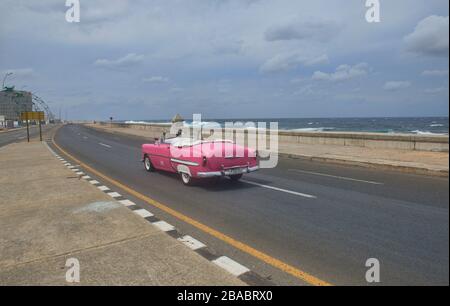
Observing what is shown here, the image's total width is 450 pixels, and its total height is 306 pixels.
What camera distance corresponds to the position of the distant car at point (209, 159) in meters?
8.38

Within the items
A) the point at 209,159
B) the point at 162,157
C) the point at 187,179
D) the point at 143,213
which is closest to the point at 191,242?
the point at 143,213

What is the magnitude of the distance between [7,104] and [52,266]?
106466 mm

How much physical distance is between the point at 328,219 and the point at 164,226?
2.72m

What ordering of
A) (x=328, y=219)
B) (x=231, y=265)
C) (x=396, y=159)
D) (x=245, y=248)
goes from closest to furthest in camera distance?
1. (x=231, y=265)
2. (x=245, y=248)
3. (x=328, y=219)
4. (x=396, y=159)

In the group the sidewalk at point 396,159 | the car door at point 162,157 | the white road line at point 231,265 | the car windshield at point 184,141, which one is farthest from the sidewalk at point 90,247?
the sidewalk at point 396,159

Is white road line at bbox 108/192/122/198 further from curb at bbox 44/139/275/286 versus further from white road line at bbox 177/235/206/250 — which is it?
white road line at bbox 177/235/206/250

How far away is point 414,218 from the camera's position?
18.8 feet

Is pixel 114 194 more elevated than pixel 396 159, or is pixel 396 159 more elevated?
pixel 396 159

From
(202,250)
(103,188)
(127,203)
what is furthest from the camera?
(103,188)

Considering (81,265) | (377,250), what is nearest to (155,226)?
(81,265)

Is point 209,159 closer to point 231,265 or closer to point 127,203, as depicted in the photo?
point 127,203

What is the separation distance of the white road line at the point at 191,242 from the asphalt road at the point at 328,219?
14 cm

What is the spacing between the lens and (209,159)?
8344mm
